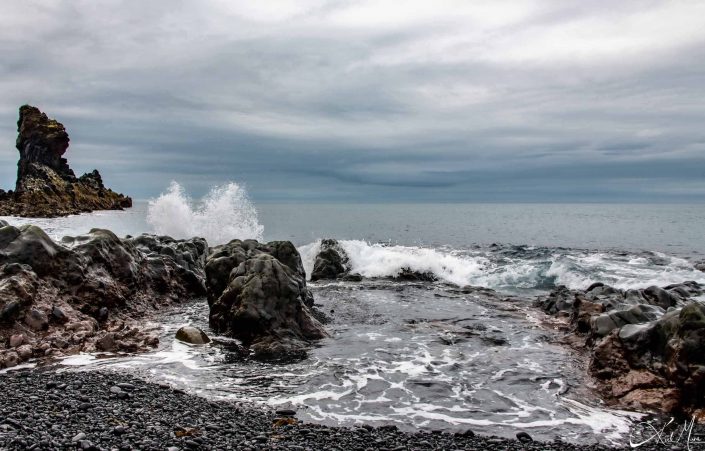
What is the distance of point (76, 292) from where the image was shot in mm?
15586

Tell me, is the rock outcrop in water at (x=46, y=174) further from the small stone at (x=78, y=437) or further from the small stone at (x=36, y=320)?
the small stone at (x=78, y=437)

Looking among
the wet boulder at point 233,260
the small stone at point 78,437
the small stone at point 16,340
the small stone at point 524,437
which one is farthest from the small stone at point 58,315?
the small stone at point 524,437

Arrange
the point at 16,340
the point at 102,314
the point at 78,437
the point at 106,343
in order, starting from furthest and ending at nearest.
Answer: the point at 102,314 → the point at 106,343 → the point at 16,340 → the point at 78,437

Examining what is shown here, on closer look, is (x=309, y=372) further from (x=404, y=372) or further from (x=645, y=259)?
(x=645, y=259)

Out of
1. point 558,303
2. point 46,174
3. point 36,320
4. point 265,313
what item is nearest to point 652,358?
point 558,303

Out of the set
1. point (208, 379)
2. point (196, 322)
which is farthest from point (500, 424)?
point (196, 322)

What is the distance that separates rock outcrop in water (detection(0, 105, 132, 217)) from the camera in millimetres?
91000

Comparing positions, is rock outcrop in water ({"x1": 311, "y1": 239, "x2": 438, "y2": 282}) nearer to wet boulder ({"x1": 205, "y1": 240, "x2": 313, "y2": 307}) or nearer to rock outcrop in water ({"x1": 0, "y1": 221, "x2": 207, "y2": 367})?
wet boulder ({"x1": 205, "y1": 240, "x2": 313, "y2": 307})

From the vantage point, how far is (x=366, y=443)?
8.05 meters

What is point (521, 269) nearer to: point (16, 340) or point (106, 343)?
point (106, 343)

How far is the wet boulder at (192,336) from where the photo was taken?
47.2 feet

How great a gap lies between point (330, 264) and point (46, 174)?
306ft

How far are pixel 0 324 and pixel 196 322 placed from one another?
19.7 ft

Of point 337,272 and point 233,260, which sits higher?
point 233,260
